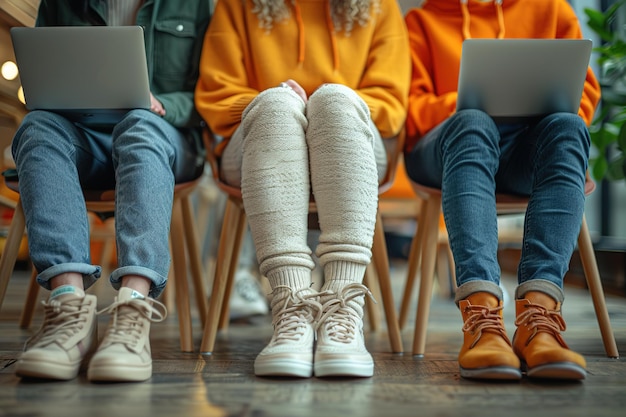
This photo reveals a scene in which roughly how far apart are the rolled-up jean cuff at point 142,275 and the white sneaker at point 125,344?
2cm

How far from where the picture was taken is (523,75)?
3.30ft

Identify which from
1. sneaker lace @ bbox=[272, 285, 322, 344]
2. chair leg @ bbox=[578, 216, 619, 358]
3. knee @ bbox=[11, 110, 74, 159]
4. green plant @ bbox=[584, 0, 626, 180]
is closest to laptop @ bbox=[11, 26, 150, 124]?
knee @ bbox=[11, 110, 74, 159]

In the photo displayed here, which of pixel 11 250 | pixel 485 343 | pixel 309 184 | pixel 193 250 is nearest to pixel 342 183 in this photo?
pixel 309 184

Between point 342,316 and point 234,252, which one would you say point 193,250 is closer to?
point 234,252

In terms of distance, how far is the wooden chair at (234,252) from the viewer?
3.76ft

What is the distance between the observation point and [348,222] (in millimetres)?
917

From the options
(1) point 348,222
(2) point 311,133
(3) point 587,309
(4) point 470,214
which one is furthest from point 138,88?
(3) point 587,309

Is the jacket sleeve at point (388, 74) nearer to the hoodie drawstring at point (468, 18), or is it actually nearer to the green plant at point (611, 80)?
the hoodie drawstring at point (468, 18)

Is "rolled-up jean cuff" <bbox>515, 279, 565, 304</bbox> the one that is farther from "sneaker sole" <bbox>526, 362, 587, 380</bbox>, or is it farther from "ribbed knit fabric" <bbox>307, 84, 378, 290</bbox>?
"ribbed knit fabric" <bbox>307, 84, 378, 290</bbox>

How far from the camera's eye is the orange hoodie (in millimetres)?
1252

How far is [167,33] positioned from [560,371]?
36.9 inches

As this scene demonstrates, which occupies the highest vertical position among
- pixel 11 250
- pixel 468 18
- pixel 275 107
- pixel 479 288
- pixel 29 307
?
pixel 468 18

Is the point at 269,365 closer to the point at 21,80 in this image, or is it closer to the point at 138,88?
the point at 138,88

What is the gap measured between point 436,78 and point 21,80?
80 cm
